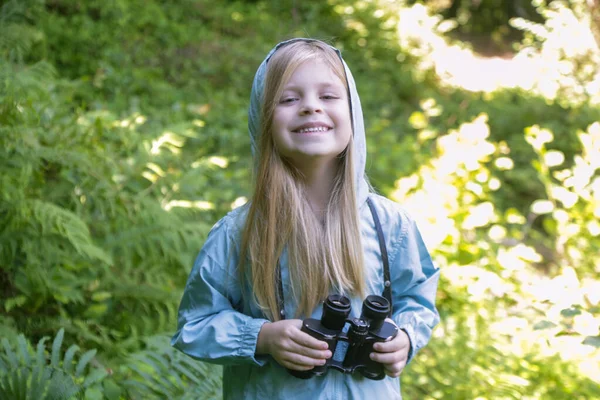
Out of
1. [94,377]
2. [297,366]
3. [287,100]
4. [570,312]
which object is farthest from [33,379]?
[570,312]

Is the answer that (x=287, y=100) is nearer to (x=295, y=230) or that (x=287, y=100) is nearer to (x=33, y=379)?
(x=295, y=230)

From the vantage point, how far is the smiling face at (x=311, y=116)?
73.9 inches

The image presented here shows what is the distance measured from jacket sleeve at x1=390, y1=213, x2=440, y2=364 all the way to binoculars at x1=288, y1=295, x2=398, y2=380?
6.6 inches

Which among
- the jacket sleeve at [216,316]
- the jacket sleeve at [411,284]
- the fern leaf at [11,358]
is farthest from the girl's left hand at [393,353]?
the fern leaf at [11,358]

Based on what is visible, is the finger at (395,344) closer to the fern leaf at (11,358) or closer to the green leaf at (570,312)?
the green leaf at (570,312)

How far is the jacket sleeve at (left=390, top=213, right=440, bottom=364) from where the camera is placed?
6.46 ft

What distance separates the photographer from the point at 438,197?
529cm

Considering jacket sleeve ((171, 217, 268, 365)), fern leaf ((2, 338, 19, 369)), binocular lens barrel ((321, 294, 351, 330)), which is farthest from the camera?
fern leaf ((2, 338, 19, 369))

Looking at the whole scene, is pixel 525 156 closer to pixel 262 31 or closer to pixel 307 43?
pixel 262 31

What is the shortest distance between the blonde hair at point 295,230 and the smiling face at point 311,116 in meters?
0.03

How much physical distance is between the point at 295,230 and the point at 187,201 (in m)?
2.54

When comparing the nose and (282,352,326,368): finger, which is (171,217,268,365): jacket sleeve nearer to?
(282,352,326,368): finger

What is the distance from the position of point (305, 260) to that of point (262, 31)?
9.46 metres

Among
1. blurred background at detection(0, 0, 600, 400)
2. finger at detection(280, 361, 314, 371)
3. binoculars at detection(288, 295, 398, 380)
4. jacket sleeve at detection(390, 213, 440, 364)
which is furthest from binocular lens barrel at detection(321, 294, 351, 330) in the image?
blurred background at detection(0, 0, 600, 400)
